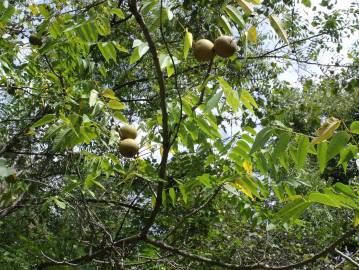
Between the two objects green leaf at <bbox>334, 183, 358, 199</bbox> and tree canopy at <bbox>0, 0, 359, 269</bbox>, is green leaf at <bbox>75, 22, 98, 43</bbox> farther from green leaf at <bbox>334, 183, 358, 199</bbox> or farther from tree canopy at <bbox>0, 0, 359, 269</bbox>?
green leaf at <bbox>334, 183, 358, 199</bbox>

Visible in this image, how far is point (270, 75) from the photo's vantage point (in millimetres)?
7418

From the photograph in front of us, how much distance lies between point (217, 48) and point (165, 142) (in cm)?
54

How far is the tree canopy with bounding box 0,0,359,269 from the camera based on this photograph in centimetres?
227

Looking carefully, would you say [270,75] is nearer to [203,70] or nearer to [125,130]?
[203,70]

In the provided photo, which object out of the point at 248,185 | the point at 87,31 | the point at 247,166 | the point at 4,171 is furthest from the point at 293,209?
the point at 87,31

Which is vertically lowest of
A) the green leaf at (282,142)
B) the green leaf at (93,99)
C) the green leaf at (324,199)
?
the green leaf at (324,199)

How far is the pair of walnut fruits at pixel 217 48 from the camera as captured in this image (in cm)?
229

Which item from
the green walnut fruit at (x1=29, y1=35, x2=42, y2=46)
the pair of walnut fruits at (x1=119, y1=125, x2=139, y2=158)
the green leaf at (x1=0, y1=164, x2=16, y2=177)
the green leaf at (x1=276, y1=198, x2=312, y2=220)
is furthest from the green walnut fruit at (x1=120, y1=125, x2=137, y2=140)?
the green walnut fruit at (x1=29, y1=35, x2=42, y2=46)

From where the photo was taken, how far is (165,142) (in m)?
2.30

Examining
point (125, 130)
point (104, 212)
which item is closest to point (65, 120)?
point (125, 130)

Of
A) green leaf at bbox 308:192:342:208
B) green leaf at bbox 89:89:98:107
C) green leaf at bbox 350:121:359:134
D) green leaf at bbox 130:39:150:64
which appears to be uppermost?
green leaf at bbox 130:39:150:64

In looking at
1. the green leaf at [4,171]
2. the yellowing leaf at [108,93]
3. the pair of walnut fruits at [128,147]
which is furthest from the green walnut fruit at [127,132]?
the green leaf at [4,171]

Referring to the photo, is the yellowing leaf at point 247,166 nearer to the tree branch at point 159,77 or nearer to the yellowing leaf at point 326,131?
the tree branch at point 159,77

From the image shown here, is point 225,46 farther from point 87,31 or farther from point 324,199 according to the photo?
point 324,199
